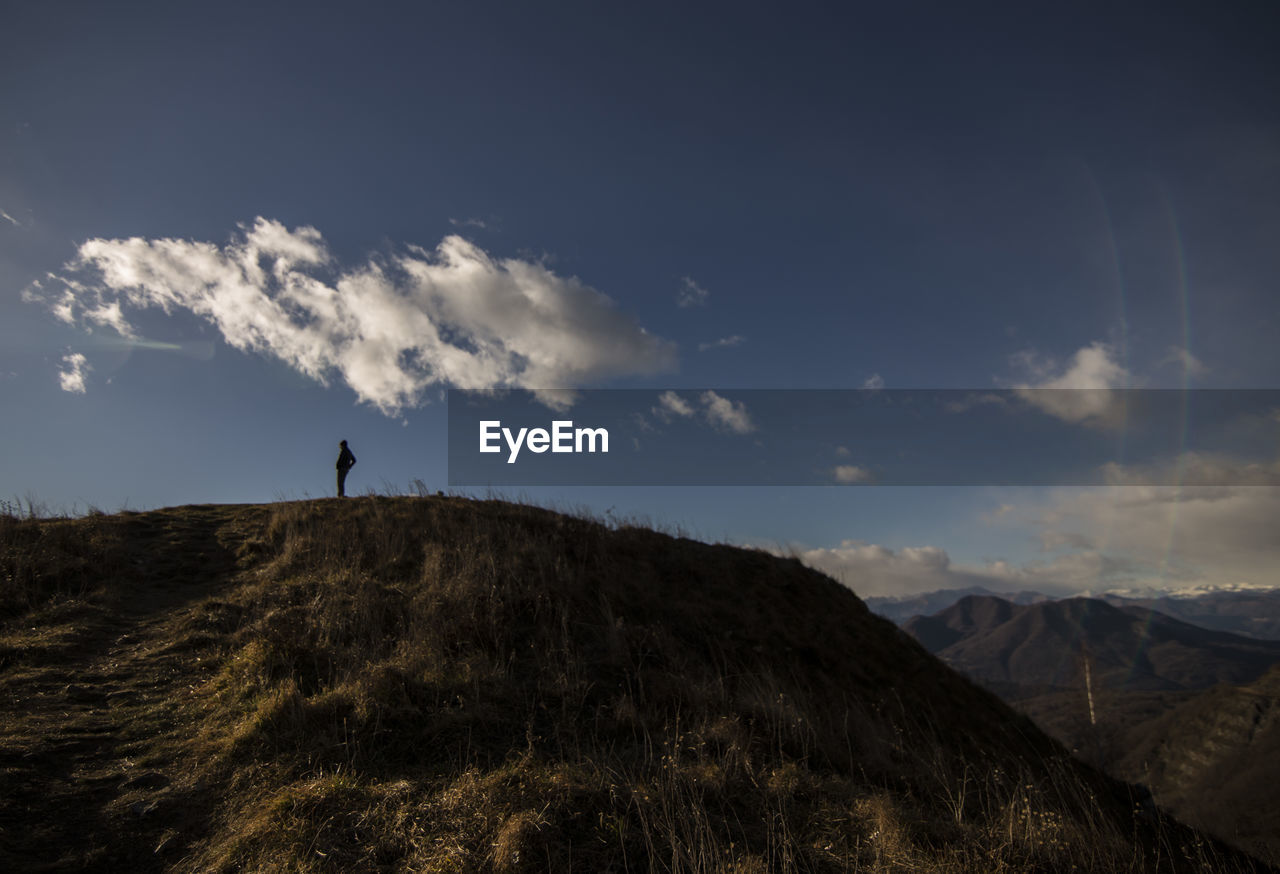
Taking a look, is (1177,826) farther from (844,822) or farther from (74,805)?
(74,805)

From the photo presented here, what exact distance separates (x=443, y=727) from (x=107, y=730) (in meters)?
3.13

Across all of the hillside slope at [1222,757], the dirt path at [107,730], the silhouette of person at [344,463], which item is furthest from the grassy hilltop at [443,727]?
the hillside slope at [1222,757]

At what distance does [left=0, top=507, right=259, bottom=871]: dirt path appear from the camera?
4.00 metres

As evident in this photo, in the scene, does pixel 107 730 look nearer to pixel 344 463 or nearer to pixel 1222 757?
pixel 344 463

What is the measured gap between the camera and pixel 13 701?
19.1 ft

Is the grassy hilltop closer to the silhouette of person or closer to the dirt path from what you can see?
the dirt path

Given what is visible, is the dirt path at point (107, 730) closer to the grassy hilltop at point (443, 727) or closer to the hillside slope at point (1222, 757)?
the grassy hilltop at point (443, 727)

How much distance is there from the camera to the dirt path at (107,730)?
4.00 metres

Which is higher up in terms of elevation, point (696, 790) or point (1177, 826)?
→ point (696, 790)

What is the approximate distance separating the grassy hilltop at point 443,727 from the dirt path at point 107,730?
0.02 meters

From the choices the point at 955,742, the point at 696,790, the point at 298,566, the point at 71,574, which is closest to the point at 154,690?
the point at 298,566

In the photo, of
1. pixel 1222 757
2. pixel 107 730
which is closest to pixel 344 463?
pixel 107 730

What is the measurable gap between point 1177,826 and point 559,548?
12.1m

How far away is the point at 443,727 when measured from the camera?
19.0 ft
